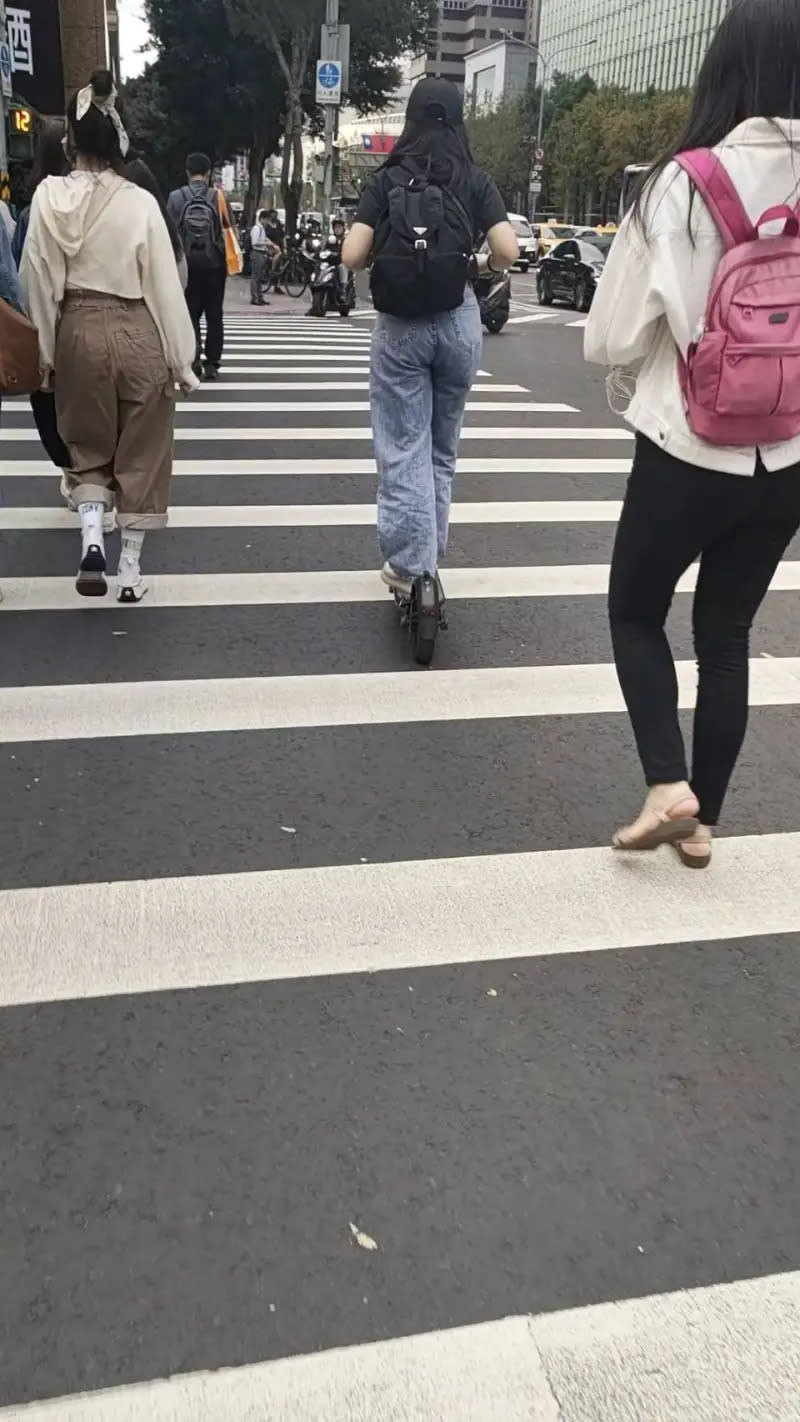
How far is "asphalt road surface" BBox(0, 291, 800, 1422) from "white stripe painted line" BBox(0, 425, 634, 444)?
14.8ft

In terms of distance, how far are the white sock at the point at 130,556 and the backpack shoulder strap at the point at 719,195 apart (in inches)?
126

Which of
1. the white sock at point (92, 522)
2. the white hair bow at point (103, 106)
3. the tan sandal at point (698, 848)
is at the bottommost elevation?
the tan sandal at point (698, 848)

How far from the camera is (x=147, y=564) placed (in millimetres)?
5980

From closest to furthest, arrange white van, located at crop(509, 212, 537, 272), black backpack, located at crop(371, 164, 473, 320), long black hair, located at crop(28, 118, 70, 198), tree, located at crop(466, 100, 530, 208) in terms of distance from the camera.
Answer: black backpack, located at crop(371, 164, 473, 320) → long black hair, located at crop(28, 118, 70, 198) → white van, located at crop(509, 212, 537, 272) → tree, located at crop(466, 100, 530, 208)

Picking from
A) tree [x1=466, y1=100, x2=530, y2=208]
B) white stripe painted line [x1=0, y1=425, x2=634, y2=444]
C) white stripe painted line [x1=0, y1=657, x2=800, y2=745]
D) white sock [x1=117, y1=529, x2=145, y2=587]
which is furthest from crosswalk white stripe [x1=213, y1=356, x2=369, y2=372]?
tree [x1=466, y1=100, x2=530, y2=208]

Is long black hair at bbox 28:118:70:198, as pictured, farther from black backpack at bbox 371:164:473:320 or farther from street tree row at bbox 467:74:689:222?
street tree row at bbox 467:74:689:222

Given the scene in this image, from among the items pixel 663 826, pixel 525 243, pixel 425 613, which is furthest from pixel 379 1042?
pixel 525 243

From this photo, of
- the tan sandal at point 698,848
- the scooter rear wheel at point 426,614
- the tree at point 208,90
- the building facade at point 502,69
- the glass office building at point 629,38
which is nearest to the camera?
the tan sandal at point 698,848

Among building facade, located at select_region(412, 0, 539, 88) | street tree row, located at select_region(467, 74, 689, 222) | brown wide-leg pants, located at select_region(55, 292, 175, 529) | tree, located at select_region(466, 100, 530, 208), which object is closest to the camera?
brown wide-leg pants, located at select_region(55, 292, 175, 529)

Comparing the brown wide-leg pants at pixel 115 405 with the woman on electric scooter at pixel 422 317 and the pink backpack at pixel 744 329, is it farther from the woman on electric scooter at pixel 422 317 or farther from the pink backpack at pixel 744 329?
the pink backpack at pixel 744 329

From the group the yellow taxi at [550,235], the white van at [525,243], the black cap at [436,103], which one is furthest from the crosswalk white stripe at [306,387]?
the yellow taxi at [550,235]

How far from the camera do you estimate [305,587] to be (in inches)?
224

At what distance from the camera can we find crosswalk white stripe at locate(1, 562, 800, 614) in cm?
541

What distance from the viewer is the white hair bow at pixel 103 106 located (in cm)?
471
